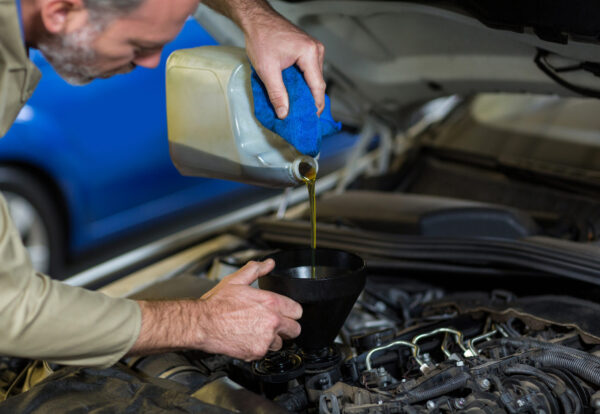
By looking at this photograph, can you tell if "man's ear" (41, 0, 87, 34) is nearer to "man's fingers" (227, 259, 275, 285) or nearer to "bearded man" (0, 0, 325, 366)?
"bearded man" (0, 0, 325, 366)

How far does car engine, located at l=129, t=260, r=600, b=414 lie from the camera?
3.46 feet

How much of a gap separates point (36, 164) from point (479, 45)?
2.03m

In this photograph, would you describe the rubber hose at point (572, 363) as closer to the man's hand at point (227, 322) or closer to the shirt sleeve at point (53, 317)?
the man's hand at point (227, 322)

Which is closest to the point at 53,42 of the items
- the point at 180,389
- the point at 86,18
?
the point at 86,18

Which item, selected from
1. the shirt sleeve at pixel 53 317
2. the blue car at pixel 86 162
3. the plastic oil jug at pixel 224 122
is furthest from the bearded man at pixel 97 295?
the blue car at pixel 86 162

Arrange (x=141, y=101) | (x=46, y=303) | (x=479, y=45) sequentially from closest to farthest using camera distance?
(x=46, y=303) < (x=479, y=45) < (x=141, y=101)

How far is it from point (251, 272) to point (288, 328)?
12cm

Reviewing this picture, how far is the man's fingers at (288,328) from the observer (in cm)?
112

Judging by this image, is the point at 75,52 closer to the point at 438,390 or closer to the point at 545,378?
the point at 438,390

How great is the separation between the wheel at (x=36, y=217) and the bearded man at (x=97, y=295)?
1.85 metres

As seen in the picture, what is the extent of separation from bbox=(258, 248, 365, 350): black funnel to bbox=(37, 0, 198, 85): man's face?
461 mm

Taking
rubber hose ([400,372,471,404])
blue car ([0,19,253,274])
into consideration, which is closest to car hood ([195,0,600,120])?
rubber hose ([400,372,471,404])

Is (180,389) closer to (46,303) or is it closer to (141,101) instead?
(46,303)

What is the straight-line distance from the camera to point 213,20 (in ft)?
6.02
